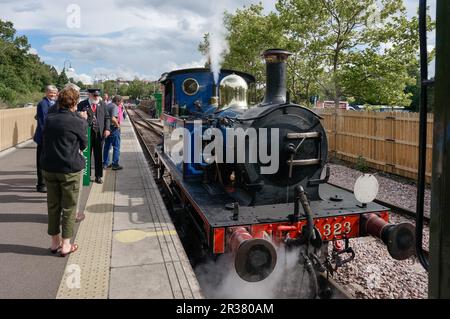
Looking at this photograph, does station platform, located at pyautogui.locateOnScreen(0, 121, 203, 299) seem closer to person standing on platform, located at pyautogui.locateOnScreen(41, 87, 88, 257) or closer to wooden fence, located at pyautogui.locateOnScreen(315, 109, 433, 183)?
person standing on platform, located at pyautogui.locateOnScreen(41, 87, 88, 257)

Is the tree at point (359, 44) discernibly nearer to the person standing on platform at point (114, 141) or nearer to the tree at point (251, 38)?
the tree at point (251, 38)

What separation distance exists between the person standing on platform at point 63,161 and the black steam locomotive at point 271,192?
4.52ft

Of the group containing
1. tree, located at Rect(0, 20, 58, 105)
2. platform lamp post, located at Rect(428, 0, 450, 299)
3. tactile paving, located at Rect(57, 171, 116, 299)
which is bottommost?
tactile paving, located at Rect(57, 171, 116, 299)

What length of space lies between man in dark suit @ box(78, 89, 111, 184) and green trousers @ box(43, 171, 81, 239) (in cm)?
367

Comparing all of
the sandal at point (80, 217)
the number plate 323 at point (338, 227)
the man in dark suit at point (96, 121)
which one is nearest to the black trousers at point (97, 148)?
the man in dark suit at point (96, 121)

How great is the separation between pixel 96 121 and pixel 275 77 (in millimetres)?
4290

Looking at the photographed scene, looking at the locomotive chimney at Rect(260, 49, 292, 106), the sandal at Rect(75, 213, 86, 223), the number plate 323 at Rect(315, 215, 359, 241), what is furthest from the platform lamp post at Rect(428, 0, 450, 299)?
the sandal at Rect(75, 213, 86, 223)

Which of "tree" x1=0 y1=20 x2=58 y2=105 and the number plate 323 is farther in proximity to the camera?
"tree" x1=0 y1=20 x2=58 y2=105

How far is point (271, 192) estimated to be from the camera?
452 cm

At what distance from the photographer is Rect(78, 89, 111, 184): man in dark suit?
7562 mm

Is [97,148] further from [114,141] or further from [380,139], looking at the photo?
[380,139]

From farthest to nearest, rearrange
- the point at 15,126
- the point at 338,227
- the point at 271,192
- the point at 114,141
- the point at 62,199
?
1. the point at 15,126
2. the point at 114,141
3. the point at 271,192
4. the point at 338,227
5. the point at 62,199

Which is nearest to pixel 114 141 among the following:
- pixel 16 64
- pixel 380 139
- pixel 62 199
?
pixel 62 199
